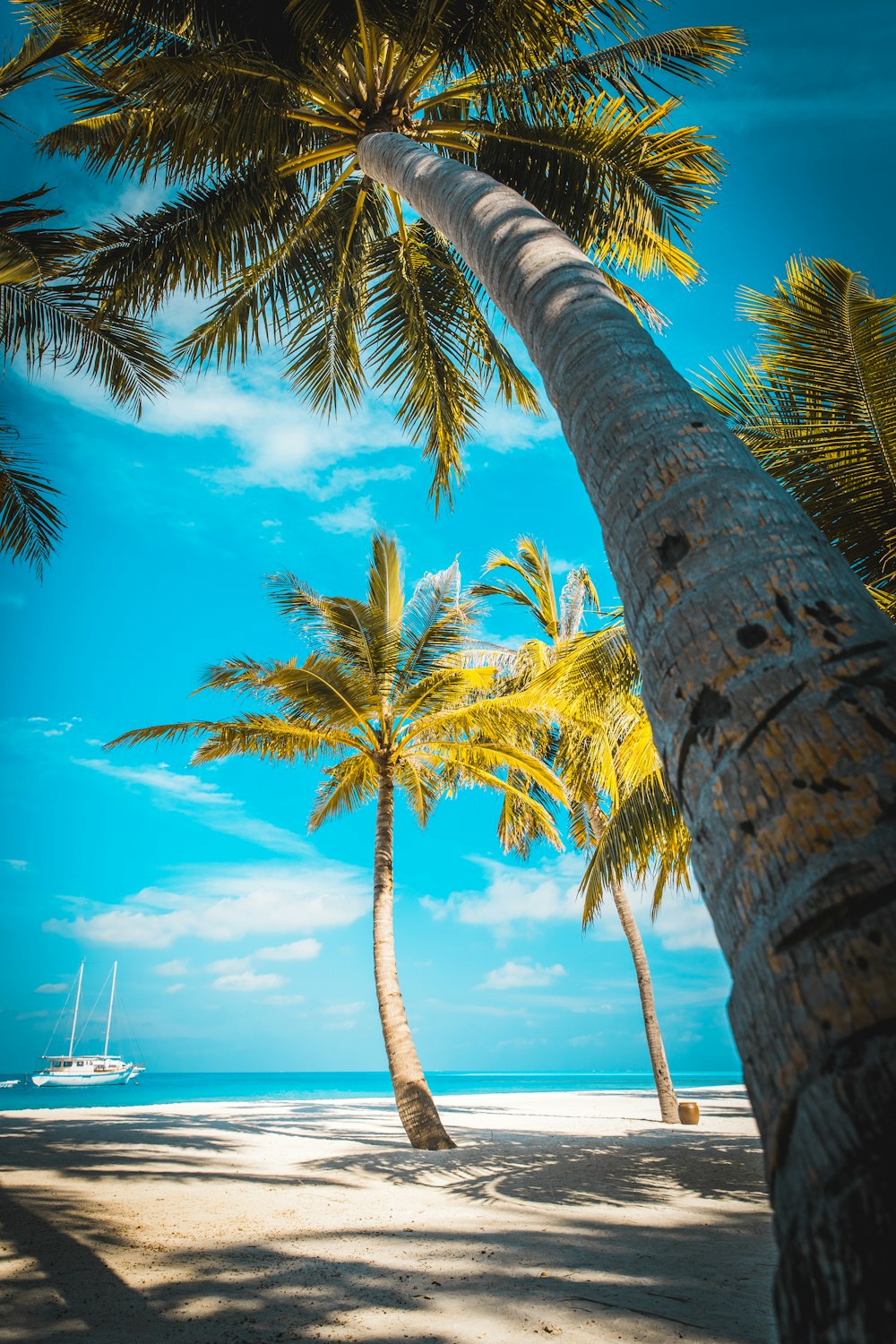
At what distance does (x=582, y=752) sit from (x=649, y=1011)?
4.80 meters

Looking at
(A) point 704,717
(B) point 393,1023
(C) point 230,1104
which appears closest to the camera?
(A) point 704,717

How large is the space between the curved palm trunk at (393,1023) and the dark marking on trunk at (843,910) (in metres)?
9.04

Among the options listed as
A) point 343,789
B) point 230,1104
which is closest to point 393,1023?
point 343,789

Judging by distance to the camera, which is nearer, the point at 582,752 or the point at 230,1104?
the point at 582,752

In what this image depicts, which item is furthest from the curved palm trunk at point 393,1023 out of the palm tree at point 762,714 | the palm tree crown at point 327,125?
the palm tree at point 762,714

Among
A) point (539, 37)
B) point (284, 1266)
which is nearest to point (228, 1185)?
point (284, 1266)

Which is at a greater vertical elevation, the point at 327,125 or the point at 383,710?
the point at 327,125

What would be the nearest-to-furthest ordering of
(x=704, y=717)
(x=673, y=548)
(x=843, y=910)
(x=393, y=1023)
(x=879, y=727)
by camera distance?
(x=843, y=910) → (x=879, y=727) → (x=704, y=717) → (x=673, y=548) → (x=393, y=1023)

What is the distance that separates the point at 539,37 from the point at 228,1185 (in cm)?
1011

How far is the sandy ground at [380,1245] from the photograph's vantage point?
3.11m

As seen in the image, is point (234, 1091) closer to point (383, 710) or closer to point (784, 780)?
point (383, 710)

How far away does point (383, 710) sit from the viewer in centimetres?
1132

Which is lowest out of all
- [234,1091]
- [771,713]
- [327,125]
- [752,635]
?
[234,1091]

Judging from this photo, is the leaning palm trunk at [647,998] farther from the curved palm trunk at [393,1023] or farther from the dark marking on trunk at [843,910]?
the dark marking on trunk at [843,910]
